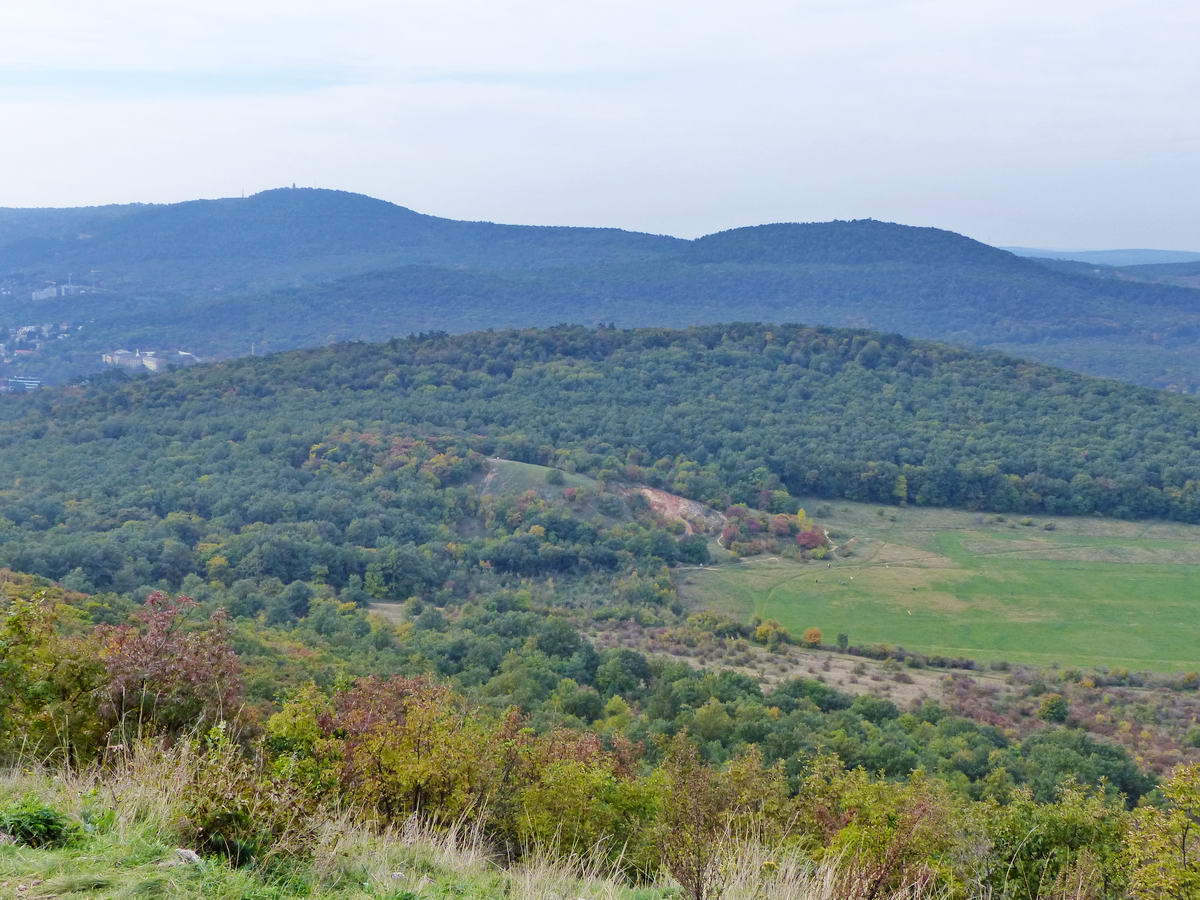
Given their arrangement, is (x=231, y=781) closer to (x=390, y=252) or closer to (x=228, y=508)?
(x=228, y=508)

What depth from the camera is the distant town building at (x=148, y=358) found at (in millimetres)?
119863

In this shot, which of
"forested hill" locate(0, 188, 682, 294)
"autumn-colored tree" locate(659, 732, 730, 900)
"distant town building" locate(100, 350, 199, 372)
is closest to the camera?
"autumn-colored tree" locate(659, 732, 730, 900)

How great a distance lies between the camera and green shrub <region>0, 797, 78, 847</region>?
255 inches

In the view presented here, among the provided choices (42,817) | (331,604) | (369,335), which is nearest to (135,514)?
(331,604)

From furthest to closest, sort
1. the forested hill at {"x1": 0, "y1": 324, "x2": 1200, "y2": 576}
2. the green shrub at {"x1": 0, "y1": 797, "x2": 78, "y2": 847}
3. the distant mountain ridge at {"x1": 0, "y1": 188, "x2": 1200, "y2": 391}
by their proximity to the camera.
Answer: the distant mountain ridge at {"x1": 0, "y1": 188, "x2": 1200, "y2": 391}, the forested hill at {"x1": 0, "y1": 324, "x2": 1200, "y2": 576}, the green shrub at {"x1": 0, "y1": 797, "x2": 78, "y2": 847}

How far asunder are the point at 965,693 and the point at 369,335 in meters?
115

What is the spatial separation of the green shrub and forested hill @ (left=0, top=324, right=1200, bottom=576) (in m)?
39.6

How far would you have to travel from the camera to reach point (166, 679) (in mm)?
10258

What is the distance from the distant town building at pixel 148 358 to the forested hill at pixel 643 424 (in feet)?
147

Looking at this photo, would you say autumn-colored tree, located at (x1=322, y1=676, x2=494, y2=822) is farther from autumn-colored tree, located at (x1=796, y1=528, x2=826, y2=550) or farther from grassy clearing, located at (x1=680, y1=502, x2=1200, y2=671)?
autumn-colored tree, located at (x1=796, y1=528, x2=826, y2=550)

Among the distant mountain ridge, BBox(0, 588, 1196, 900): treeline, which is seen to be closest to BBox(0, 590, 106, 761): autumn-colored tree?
BBox(0, 588, 1196, 900): treeline

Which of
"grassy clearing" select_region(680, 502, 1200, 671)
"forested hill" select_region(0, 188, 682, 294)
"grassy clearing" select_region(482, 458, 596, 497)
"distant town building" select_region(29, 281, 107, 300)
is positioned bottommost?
"grassy clearing" select_region(680, 502, 1200, 671)

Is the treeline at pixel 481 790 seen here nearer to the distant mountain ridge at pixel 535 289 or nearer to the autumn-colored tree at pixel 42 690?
the autumn-colored tree at pixel 42 690

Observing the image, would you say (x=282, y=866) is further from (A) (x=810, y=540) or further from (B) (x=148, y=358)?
(B) (x=148, y=358)
